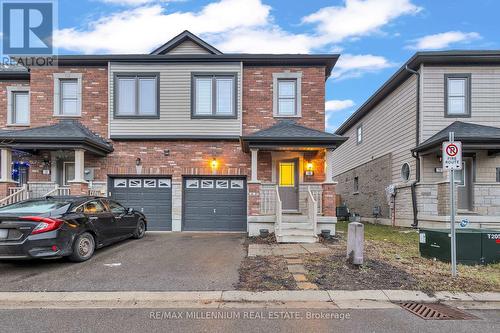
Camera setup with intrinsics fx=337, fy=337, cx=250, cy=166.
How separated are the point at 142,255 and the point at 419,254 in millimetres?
6733

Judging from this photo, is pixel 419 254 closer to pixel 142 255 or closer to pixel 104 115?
pixel 142 255

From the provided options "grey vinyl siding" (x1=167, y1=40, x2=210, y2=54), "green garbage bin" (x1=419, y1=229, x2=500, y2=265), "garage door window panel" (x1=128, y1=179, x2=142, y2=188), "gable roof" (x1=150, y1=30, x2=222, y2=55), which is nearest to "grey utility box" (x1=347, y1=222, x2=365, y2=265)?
"green garbage bin" (x1=419, y1=229, x2=500, y2=265)

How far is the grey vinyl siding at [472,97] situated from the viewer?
13203 millimetres

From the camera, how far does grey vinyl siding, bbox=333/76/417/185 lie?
46.3 ft

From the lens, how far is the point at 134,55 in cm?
1302

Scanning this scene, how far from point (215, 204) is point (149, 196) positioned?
258 cm

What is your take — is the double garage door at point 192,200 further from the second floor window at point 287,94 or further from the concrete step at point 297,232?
the second floor window at point 287,94

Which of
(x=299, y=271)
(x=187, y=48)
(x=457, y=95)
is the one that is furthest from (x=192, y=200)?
(x=457, y=95)

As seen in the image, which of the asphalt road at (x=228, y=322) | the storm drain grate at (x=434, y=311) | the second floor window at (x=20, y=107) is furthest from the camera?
the second floor window at (x=20, y=107)

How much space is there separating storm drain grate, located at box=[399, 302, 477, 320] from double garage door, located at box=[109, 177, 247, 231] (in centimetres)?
820

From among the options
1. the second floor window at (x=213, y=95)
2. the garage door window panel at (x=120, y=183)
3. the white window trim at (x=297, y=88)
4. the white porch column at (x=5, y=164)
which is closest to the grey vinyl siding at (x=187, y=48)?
the second floor window at (x=213, y=95)

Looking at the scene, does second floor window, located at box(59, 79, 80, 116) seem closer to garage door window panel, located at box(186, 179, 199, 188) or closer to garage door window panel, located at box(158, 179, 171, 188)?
garage door window panel, located at box(158, 179, 171, 188)

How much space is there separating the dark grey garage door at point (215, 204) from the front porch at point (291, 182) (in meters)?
1.19

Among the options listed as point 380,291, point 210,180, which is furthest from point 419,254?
point 210,180
